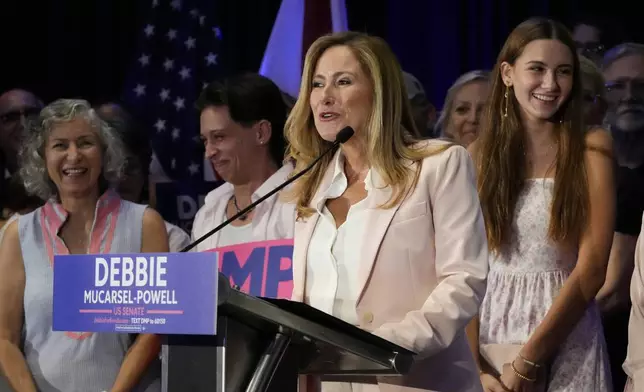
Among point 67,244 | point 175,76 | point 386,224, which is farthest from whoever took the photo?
point 175,76

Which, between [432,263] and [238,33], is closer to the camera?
[432,263]

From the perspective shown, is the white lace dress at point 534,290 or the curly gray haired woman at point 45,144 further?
the curly gray haired woman at point 45,144

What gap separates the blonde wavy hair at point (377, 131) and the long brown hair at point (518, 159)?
64cm

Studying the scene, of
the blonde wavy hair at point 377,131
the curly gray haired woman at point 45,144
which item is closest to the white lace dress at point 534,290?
the blonde wavy hair at point 377,131

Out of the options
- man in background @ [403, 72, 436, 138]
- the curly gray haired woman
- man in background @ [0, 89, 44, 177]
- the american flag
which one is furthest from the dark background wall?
the curly gray haired woman

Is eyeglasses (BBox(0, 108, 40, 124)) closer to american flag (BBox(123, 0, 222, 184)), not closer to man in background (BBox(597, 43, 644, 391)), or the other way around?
american flag (BBox(123, 0, 222, 184))

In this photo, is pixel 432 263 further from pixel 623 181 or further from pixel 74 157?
pixel 74 157

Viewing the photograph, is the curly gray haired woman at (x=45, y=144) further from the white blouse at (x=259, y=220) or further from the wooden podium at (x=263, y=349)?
the wooden podium at (x=263, y=349)

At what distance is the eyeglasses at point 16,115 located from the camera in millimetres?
4914

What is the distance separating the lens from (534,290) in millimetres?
3123

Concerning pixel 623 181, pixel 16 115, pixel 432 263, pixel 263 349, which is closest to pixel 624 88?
pixel 623 181

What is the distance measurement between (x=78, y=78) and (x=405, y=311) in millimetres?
3431

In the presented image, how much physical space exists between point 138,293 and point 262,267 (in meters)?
1.98

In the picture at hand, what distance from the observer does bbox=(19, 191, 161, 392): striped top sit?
369 centimetres
